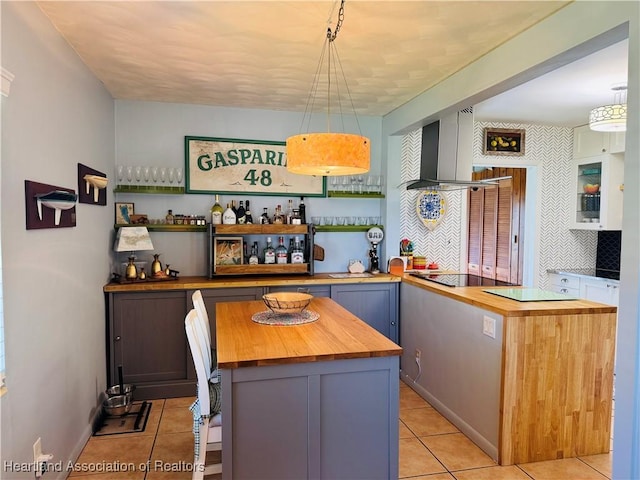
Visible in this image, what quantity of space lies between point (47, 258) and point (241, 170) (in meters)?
2.21

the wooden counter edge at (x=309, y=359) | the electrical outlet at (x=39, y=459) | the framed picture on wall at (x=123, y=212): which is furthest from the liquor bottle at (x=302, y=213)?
the electrical outlet at (x=39, y=459)

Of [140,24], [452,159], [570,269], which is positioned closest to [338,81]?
[452,159]

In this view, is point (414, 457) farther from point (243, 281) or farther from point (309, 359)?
point (243, 281)

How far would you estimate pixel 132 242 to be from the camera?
11.8 ft

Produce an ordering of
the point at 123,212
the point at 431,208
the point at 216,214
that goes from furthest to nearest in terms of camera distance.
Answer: the point at 431,208, the point at 216,214, the point at 123,212

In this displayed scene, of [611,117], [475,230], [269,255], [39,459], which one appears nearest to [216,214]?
[269,255]

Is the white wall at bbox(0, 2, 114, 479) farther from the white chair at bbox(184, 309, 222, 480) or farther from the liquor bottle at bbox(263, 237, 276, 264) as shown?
the liquor bottle at bbox(263, 237, 276, 264)

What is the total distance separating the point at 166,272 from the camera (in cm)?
381

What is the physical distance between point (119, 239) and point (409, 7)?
2759 millimetres

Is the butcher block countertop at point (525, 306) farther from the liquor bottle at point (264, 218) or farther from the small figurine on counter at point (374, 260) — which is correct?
the liquor bottle at point (264, 218)

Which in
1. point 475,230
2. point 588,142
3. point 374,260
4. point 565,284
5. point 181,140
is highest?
point 588,142

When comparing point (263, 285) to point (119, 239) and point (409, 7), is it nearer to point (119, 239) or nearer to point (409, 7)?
point (119, 239)

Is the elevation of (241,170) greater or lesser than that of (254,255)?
greater

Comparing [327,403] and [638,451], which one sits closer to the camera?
[638,451]
